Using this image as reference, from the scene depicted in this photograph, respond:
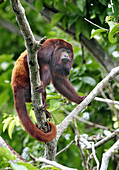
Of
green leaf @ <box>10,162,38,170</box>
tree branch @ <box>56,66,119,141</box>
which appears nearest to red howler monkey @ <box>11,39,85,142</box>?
tree branch @ <box>56,66,119,141</box>

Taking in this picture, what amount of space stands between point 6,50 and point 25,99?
6713 millimetres

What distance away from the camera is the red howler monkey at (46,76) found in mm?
3338

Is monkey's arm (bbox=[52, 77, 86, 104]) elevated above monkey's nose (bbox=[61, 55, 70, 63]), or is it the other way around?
monkey's nose (bbox=[61, 55, 70, 63])

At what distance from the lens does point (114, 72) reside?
2918 mm

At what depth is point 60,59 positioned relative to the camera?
170 inches

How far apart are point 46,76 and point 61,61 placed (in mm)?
586

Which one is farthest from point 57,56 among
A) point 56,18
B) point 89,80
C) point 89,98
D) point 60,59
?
point 89,98

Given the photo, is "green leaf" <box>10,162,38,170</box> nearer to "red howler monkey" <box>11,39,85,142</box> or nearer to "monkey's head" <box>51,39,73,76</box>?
"red howler monkey" <box>11,39,85,142</box>

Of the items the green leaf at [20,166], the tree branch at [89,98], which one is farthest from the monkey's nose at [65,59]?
the green leaf at [20,166]

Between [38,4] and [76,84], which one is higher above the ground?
[38,4]

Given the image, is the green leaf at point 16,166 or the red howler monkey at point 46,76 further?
the red howler monkey at point 46,76

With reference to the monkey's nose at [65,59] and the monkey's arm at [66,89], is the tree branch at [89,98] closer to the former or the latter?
the monkey's arm at [66,89]

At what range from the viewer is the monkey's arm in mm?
4141

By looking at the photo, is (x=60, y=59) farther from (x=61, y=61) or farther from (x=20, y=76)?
(x=20, y=76)
